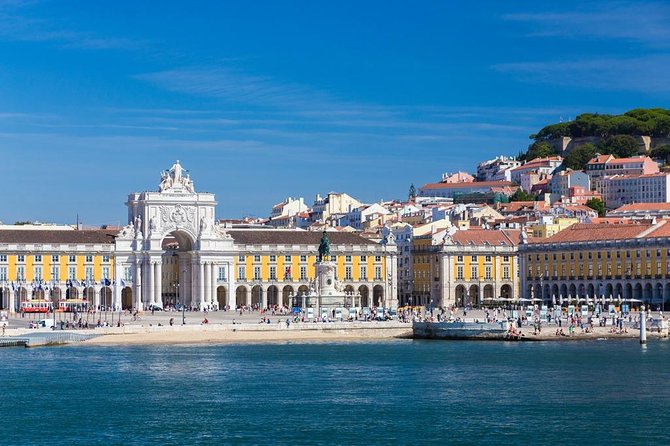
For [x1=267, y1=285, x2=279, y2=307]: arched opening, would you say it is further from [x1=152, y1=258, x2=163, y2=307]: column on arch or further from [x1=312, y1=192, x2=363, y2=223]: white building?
[x1=312, y1=192, x2=363, y2=223]: white building

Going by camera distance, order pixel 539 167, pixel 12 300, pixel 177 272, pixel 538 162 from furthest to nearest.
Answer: pixel 538 162 → pixel 539 167 → pixel 177 272 → pixel 12 300

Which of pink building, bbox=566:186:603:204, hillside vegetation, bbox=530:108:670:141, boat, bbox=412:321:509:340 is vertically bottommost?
boat, bbox=412:321:509:340

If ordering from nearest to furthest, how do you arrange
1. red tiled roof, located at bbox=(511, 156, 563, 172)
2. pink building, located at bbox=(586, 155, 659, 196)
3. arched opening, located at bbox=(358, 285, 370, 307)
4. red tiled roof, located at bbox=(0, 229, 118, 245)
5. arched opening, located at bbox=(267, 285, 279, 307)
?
red tiled roof, located at bbox=(0, 229, 118, 245) → arched opening, located at bbox=(267, 285, 279, 307) → arched opening, located at bbox=(358, 285, 370, 307) → pink building, located at bbox=(586, 155, 659, 196) → red tiled roof, located at bbox=(511, 156, 563, 172)

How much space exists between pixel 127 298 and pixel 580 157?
68.6m

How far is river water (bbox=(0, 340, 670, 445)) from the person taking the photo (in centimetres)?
3869

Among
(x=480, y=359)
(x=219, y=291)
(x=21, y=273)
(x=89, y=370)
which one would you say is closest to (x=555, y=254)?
(x=219, y=291)

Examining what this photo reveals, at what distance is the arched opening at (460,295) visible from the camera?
107 meters

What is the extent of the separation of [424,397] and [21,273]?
2117 inches

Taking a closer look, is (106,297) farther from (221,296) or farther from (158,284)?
(221,296)

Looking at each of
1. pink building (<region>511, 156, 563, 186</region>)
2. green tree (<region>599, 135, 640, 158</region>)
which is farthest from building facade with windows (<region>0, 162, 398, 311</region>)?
green tree (<region>599, 135, 640, 158</region>)

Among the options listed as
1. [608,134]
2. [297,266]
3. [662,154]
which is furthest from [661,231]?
[608,134]

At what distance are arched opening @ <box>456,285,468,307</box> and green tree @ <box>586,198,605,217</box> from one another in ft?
106

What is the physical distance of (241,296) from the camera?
103m

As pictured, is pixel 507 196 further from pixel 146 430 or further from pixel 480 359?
pixel 146 430
